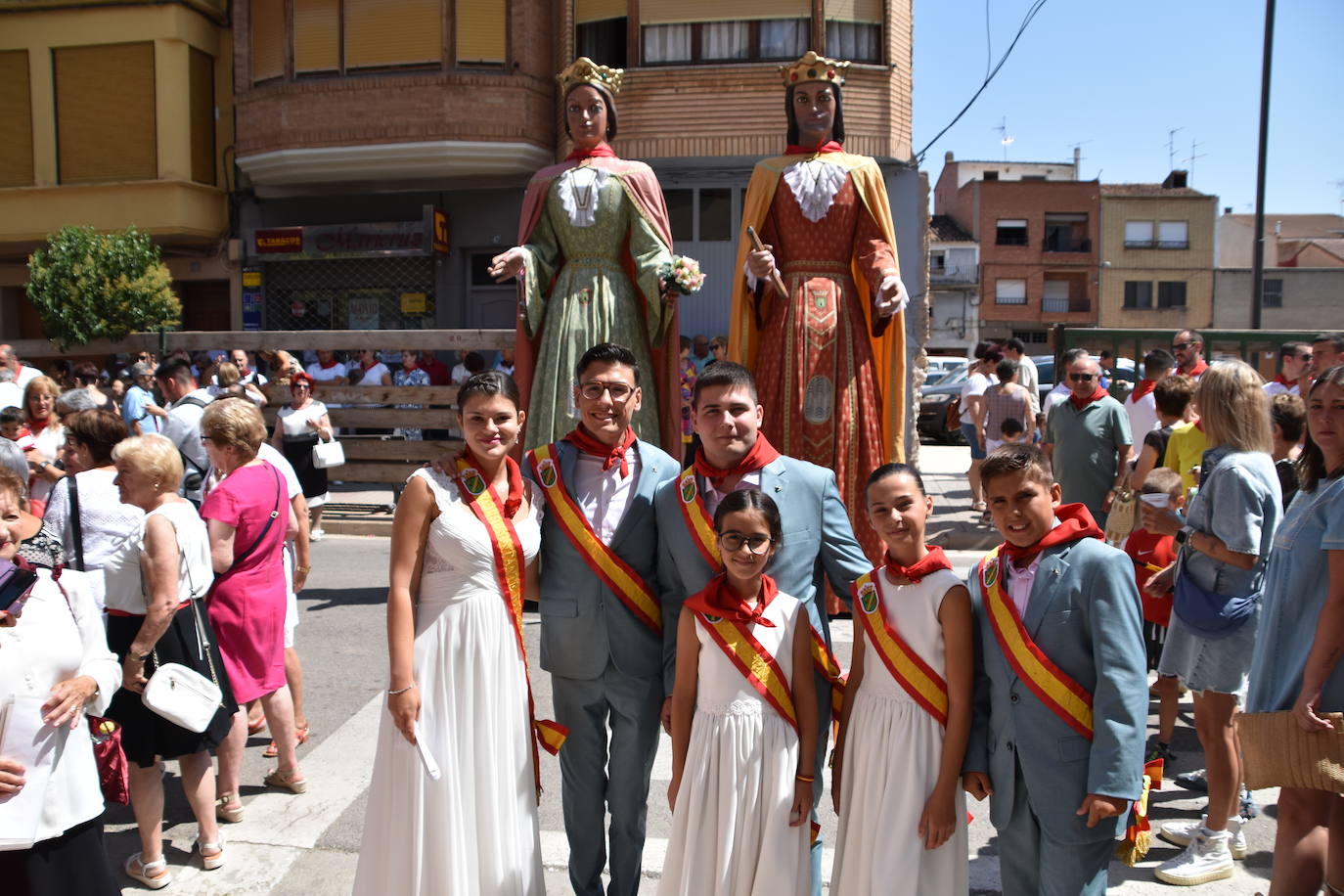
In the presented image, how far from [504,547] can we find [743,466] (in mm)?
735

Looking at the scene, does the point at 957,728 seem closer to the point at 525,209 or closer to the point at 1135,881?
the point at 1135,881

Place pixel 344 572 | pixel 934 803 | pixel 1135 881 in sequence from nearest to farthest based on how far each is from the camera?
1. pixel 934 803
2. pixel 1135 881
3. pixel 344 572

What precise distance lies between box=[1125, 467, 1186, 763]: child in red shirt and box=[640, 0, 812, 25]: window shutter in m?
11.6

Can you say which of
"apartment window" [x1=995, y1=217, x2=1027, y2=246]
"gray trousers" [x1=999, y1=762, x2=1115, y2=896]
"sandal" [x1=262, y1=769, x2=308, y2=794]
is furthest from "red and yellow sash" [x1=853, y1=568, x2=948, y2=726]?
"apartment window" [x1=995, y1=217, x2=1027, y2=246]

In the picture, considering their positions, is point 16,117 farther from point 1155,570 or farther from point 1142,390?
point 1155,570

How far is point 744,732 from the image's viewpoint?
109 inches

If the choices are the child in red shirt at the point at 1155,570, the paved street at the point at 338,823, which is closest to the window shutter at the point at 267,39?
the paved street at the point at 338,823

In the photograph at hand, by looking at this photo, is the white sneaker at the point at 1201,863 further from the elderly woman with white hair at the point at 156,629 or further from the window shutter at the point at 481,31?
the window shutter at the point at 481,31

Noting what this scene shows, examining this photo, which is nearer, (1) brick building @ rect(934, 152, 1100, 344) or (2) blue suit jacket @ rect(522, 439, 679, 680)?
(2) blue suit jacket @ rect(522, 439, 679, 680)

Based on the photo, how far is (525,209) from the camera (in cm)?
542

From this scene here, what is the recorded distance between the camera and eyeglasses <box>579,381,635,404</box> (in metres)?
3.10

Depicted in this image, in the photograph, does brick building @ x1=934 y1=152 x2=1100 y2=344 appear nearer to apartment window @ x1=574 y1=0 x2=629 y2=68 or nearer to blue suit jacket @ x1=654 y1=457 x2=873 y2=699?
apartment window @ x1=574 y1=0 x2=629 y2=68

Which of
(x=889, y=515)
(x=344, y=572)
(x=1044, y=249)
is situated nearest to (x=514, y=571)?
(x=889, y=515)

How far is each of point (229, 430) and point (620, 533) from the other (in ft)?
6.60
